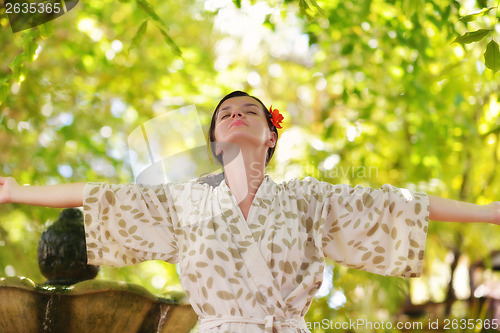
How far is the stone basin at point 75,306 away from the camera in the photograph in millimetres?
1629

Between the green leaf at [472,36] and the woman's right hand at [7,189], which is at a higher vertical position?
the green leaf at [472,36]

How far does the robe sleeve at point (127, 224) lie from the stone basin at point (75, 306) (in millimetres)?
134

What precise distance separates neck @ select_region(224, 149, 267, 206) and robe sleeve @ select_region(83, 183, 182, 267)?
0.20m

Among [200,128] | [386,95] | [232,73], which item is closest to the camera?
[200,128]

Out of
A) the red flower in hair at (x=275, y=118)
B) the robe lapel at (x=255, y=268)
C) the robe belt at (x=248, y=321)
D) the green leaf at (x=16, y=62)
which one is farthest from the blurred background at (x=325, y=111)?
the robe belt at (x=248, y=321)

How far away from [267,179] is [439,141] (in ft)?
9.09

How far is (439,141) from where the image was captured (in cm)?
410

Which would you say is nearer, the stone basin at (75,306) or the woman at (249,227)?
the woman at (249,227)

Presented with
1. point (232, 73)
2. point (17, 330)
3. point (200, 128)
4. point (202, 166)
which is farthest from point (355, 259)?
point (232, 73)

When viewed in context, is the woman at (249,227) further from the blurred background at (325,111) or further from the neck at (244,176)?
the blurred background at (325,111)

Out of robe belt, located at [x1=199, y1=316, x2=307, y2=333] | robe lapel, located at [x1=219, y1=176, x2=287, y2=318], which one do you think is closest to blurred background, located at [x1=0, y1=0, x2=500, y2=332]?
robe lapel, located at [x1=219, y1=176, x2=287, y2=318]

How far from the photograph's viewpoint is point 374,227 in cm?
166

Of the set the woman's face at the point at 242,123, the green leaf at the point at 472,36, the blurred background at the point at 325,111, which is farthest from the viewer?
the blurred background at the point at 325,111

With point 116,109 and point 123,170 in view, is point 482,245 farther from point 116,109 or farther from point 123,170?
point 116,109
